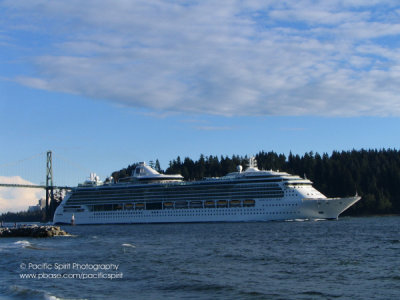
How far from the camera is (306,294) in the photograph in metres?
23.8

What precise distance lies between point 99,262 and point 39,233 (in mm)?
34033

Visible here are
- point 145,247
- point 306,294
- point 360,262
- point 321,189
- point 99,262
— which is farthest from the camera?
point 321,189

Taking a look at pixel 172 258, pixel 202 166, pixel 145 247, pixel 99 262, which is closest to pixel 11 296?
pixel 99 262

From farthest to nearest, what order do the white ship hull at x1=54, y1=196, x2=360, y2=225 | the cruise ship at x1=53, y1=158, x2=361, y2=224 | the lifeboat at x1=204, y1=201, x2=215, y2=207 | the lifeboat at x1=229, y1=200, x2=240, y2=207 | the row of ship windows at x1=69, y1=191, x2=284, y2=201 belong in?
the lifeboat at x1=204, y1=201, x2=215, y2=207 → the lifeboat at x1=229, y1=200, x2=240, y2=207 → the row of ship windows at x1=69, y1=191, x2=284, y2=201 → the cruise ship at x1=53, y1=158, x2=361, y2=224 → the white ship hull at x1=54, y1=196, x2=360, y2=225

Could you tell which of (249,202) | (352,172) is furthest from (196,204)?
(352,172)

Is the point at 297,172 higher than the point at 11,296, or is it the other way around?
the point at 297,172

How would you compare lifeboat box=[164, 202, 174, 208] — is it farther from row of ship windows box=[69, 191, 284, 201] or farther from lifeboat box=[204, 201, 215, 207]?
lifeboat box=[204, 201, 215, 207]

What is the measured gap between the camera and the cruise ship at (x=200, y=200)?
9119cm

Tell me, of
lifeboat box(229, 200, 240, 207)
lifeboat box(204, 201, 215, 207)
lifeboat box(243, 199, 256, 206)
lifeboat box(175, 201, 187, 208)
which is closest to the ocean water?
lifeboat box(243, 199, 256, 206)

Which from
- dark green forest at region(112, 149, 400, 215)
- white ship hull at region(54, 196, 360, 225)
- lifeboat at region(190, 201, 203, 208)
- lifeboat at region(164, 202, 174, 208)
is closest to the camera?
white ship hull at region(54, 196, 360, 225)

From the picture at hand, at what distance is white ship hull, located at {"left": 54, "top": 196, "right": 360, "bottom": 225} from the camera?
296 ft

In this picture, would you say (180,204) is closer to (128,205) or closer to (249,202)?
(128,205)

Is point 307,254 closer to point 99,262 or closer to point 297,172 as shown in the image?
point 99,262

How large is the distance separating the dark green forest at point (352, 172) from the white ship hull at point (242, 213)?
2535 centimetres
